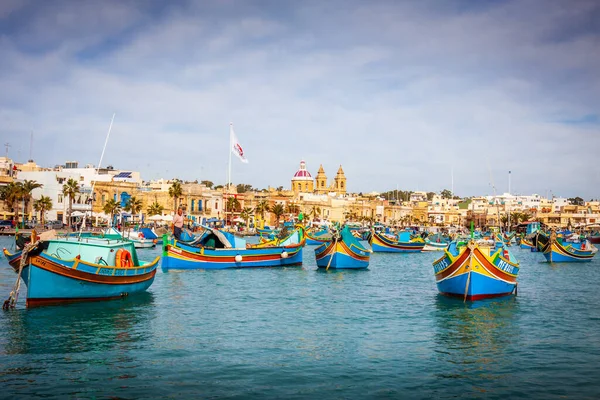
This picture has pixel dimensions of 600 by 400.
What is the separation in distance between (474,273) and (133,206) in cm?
8570

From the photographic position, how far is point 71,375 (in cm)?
1493

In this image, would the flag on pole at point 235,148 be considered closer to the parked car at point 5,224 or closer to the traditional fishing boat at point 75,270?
the traditional fishing boat at point 75,270

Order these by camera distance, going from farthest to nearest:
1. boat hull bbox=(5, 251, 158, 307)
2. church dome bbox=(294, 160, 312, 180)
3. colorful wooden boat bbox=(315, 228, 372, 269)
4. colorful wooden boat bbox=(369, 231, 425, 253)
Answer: church dome bbox=(294, 160, 312, 180)
colorful wooden boat bbox=(369, 231, 425, 253)
colorful wooden boat bbox=(315, 228, 372, 269)
boat hull bbox=(5, 251, 158, 307)

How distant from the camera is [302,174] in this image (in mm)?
190875

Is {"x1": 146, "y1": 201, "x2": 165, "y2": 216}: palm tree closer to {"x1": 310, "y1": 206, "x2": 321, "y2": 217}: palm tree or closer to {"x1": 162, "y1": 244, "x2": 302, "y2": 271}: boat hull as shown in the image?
{"x1": 310, "y1": 206, "x2": 321, "y2": 217}: palm tree

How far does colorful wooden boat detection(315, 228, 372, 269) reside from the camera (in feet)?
152

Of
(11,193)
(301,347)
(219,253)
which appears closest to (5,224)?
(11,193)

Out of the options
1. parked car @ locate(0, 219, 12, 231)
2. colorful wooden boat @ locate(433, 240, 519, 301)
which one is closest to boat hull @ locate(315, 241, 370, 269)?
colorful wooden boat @ locate(433, 240, 519, 301)

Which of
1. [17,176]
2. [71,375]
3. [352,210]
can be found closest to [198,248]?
[71,375]

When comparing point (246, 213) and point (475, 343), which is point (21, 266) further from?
point (246, 213)

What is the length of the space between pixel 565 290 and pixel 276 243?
74.2 feet

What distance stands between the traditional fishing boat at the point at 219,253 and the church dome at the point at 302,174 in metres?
142

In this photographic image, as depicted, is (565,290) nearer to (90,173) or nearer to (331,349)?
(331,349)

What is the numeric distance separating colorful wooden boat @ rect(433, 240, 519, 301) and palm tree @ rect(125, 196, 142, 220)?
8049cm
